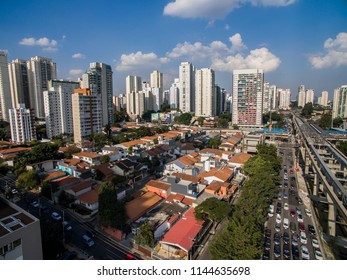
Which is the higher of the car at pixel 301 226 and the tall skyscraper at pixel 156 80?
the tall skyscraper at pixel 156 80

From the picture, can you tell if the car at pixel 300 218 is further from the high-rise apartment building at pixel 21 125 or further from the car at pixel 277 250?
the high-rise apartment building at pixel 21 125

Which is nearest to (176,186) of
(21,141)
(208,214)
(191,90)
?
(208,214)

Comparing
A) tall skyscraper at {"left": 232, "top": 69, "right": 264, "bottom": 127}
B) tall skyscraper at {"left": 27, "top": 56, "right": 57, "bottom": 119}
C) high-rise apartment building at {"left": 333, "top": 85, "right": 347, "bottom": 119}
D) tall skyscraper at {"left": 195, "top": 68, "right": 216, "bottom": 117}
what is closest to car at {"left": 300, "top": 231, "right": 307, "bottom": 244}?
tall skyscraper at {"left": 232, "top": 69, "right": 264, "bottom": 127}

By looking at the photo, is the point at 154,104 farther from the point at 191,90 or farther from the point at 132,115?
the point at 191,90

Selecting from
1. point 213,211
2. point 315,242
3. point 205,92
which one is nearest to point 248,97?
point 205,92

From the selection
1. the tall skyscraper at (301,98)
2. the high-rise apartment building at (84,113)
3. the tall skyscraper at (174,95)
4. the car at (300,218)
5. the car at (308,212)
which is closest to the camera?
the car at (300,218)

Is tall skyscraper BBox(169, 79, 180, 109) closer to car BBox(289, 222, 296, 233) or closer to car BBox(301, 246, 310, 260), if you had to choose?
car BBox(289, 222, 296, 233)

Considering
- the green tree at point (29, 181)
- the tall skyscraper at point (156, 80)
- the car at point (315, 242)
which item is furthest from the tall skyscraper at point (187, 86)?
the car at point (315, 242)
